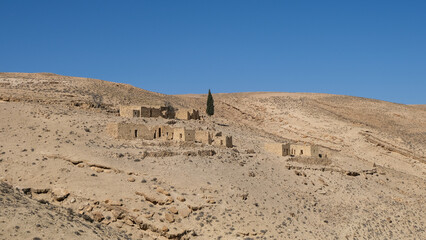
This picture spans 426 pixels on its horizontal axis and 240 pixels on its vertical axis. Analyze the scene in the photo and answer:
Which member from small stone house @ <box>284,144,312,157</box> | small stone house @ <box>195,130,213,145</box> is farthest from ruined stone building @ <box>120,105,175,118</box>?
small stone house @ <box>284,144,312,157</box>

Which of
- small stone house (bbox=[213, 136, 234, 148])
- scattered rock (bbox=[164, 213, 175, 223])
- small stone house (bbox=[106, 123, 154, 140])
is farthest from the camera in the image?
small stone house (bbox=[213, 136, 234, 148])

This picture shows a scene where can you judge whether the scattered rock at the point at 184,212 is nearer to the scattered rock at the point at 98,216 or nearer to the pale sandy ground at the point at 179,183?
the pale sandy ground at the point at 179,183

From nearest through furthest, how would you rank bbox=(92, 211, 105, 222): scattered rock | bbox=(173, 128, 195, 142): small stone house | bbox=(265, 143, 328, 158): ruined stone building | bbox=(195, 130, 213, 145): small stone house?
bbox=(92, 211, 105, 222): scattered rock
bbox=(173, 128, 195, 142): small stone house
bbox=(195, 130, 213, 145): small stone house
bbox=(265, 143, 328, 158): ruined stone building

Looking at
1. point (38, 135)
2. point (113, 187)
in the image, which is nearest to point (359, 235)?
point (113, 187)

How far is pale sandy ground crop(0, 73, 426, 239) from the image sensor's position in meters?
17.7

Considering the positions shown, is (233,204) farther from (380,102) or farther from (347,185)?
(380,102)

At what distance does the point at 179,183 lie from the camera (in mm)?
20078

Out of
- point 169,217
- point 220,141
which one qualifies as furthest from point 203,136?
point 169,217

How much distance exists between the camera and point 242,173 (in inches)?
915

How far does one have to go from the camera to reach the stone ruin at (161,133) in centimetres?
2564

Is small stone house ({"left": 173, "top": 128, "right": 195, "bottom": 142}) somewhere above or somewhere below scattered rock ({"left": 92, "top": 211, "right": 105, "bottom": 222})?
above

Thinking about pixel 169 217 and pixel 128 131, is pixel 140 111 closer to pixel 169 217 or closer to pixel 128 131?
pixel 128 131

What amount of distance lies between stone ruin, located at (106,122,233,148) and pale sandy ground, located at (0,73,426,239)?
648 millimetres

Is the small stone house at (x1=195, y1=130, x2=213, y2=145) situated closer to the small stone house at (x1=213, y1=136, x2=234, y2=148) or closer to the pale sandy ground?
the small stone house at (x1=213, y1=136, x2=234, y2=148)
